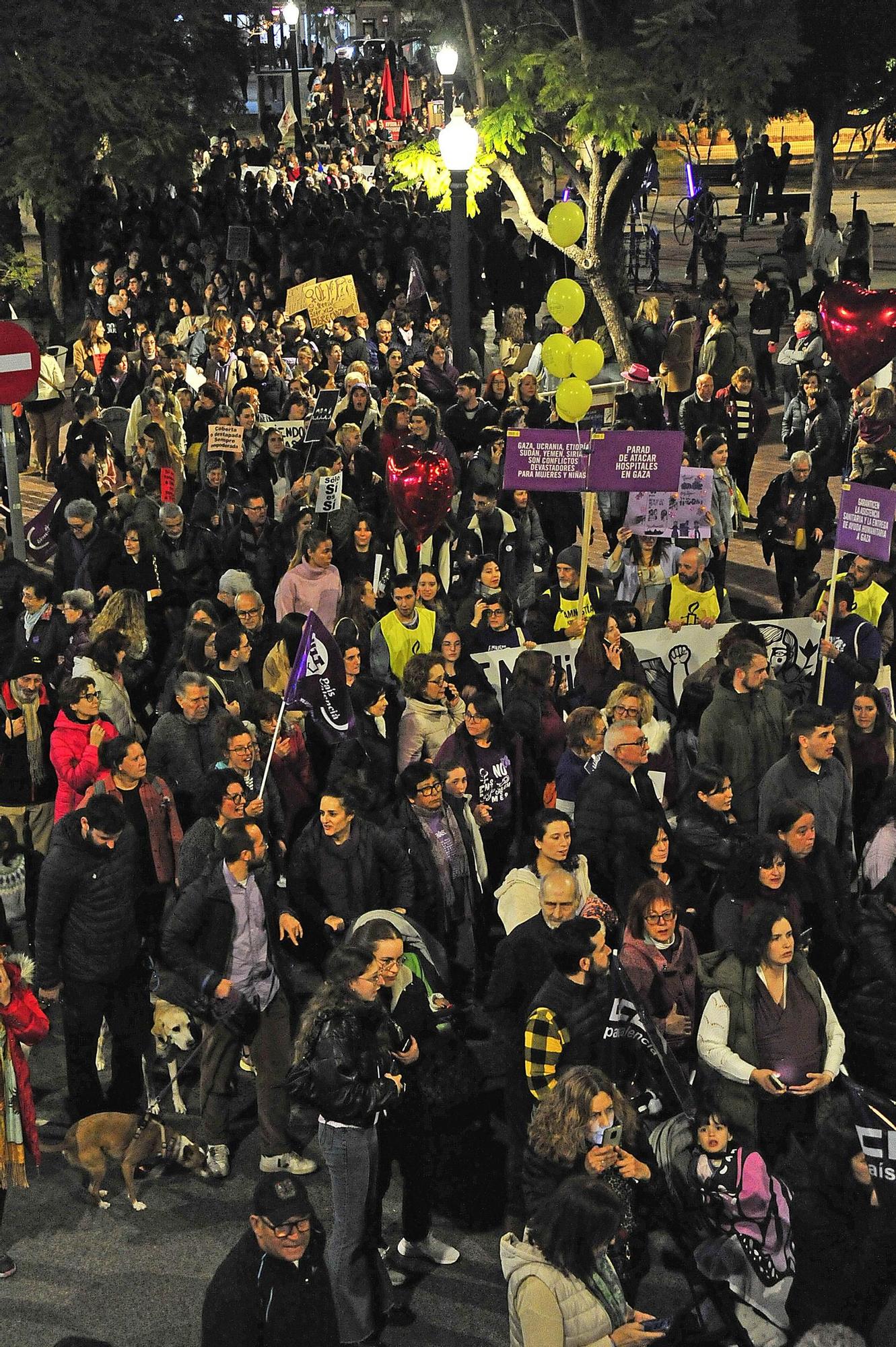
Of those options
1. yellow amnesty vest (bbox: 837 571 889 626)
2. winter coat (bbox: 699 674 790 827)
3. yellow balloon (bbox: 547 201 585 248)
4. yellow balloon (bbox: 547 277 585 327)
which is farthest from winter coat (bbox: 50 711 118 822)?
yellow balloon (bbox: 547 201 585 248)

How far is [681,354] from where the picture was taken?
1733cm

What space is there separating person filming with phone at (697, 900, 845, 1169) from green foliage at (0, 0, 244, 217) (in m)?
20.9

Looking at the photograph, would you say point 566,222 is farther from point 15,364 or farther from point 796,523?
point 15,364

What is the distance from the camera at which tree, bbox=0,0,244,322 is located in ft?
81.9

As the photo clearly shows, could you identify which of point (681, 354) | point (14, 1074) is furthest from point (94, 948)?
point (681, 354)

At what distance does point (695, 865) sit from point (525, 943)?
1618 mm

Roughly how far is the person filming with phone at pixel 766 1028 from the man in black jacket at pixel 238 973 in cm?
170

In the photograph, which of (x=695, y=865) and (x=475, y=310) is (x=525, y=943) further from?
(x=475, y=310)

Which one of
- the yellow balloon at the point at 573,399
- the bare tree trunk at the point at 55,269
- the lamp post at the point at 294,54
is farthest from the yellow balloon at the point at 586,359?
the lamp post at the point at 294,54

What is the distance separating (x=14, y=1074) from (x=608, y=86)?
658 inches

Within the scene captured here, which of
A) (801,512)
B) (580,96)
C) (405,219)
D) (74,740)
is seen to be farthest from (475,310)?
(74,740)

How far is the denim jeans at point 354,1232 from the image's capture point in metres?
6.34

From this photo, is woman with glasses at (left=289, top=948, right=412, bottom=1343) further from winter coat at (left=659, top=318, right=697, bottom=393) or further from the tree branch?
the tree branch

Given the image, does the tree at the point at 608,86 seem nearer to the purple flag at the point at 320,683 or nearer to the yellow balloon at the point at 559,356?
the yellow balloon at the point at 559,356
